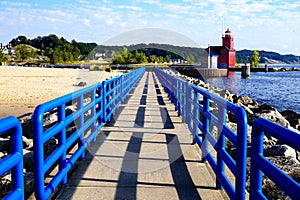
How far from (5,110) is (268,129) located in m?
14.2

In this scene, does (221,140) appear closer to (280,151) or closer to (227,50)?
(280,151)

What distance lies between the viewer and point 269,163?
2.72 meters

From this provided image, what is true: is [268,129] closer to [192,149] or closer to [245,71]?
[192,149]

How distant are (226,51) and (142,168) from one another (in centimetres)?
9307

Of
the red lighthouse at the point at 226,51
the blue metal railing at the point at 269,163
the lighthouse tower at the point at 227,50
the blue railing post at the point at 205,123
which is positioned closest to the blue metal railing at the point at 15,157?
the blue metal railing at the point at 269,163

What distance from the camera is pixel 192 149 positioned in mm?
6676

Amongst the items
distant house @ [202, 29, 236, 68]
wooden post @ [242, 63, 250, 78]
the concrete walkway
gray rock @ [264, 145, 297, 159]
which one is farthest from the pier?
distant house @ [202, 29, 236, 68]

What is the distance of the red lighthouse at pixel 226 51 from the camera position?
95.1m

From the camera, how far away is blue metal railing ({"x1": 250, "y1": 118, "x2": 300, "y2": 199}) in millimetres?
2303

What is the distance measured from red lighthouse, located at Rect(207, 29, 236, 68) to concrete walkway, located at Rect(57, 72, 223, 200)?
8852 cm

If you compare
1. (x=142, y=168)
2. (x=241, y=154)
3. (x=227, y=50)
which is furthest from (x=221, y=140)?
(x=227, y=50)

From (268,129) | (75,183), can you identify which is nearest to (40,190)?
(75,183)

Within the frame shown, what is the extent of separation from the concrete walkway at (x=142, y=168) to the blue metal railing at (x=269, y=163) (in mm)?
1488

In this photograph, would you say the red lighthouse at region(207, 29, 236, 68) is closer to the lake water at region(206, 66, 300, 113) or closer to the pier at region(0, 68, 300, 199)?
the lake water at region(206, 66, 300, 113)
